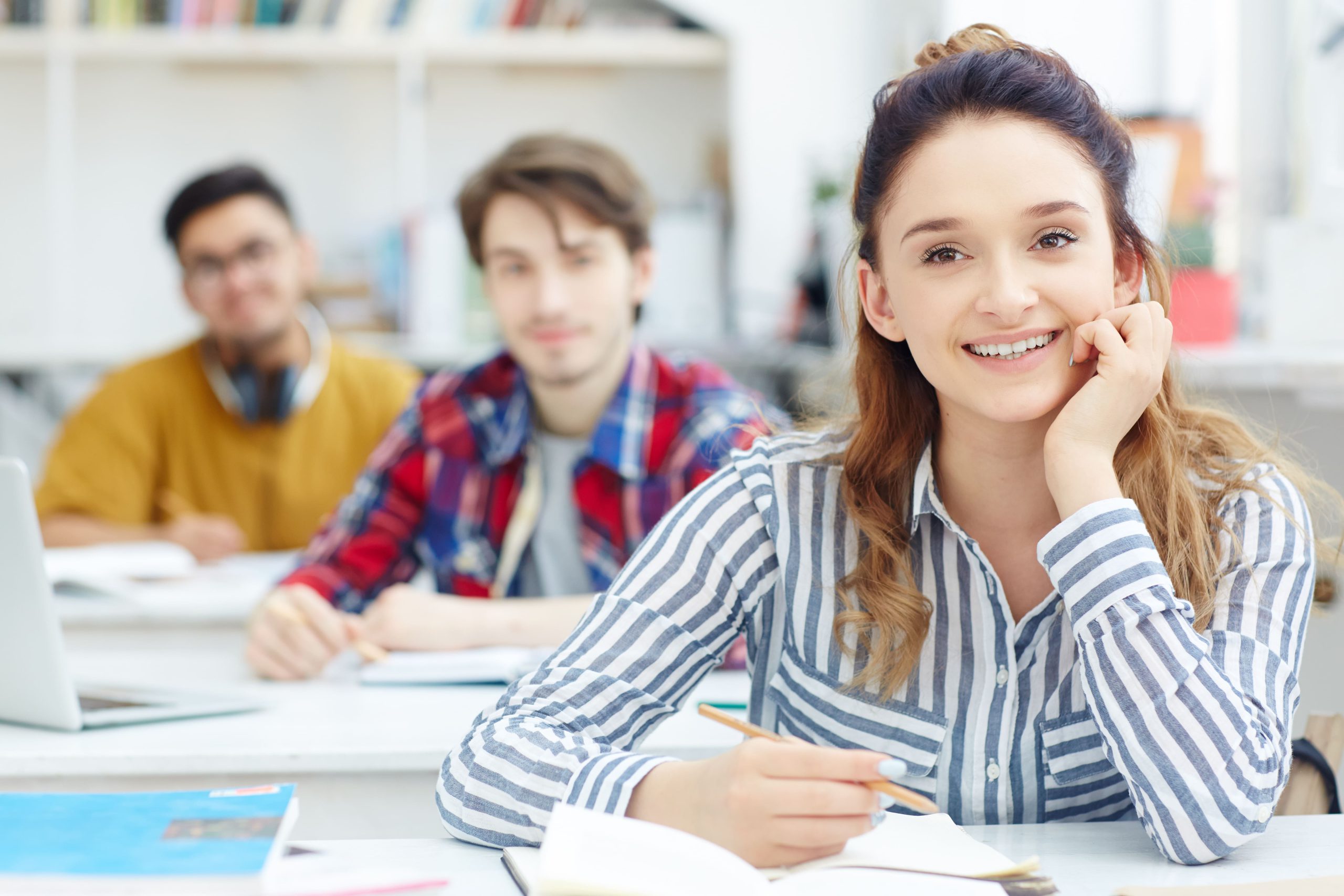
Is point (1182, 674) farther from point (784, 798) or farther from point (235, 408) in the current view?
point (235, 408)

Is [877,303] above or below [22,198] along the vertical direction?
below

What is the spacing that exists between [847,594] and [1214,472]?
1.08 ft

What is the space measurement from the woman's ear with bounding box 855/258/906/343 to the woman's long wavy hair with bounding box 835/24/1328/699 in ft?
0.05

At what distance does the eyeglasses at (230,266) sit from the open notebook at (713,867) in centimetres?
223

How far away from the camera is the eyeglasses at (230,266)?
9.35 ft

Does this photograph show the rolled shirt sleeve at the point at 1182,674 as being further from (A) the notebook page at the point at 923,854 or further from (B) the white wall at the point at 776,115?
(B) the white wall at the point at 776,115

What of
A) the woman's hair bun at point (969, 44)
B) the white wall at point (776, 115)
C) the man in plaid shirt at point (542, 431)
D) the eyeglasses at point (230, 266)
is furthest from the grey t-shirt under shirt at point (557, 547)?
the white wall at point (776, 115)

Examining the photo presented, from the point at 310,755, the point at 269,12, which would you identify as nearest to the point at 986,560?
the point at 310,755

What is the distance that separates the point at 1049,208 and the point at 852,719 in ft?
1.51

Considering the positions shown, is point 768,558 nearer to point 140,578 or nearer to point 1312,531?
point 1312,531

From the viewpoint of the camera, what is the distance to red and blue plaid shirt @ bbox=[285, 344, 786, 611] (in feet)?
6.02

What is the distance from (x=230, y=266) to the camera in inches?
112

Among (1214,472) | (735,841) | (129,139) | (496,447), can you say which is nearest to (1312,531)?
(1214,472)

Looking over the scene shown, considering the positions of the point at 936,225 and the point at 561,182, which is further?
the point at 561,182
